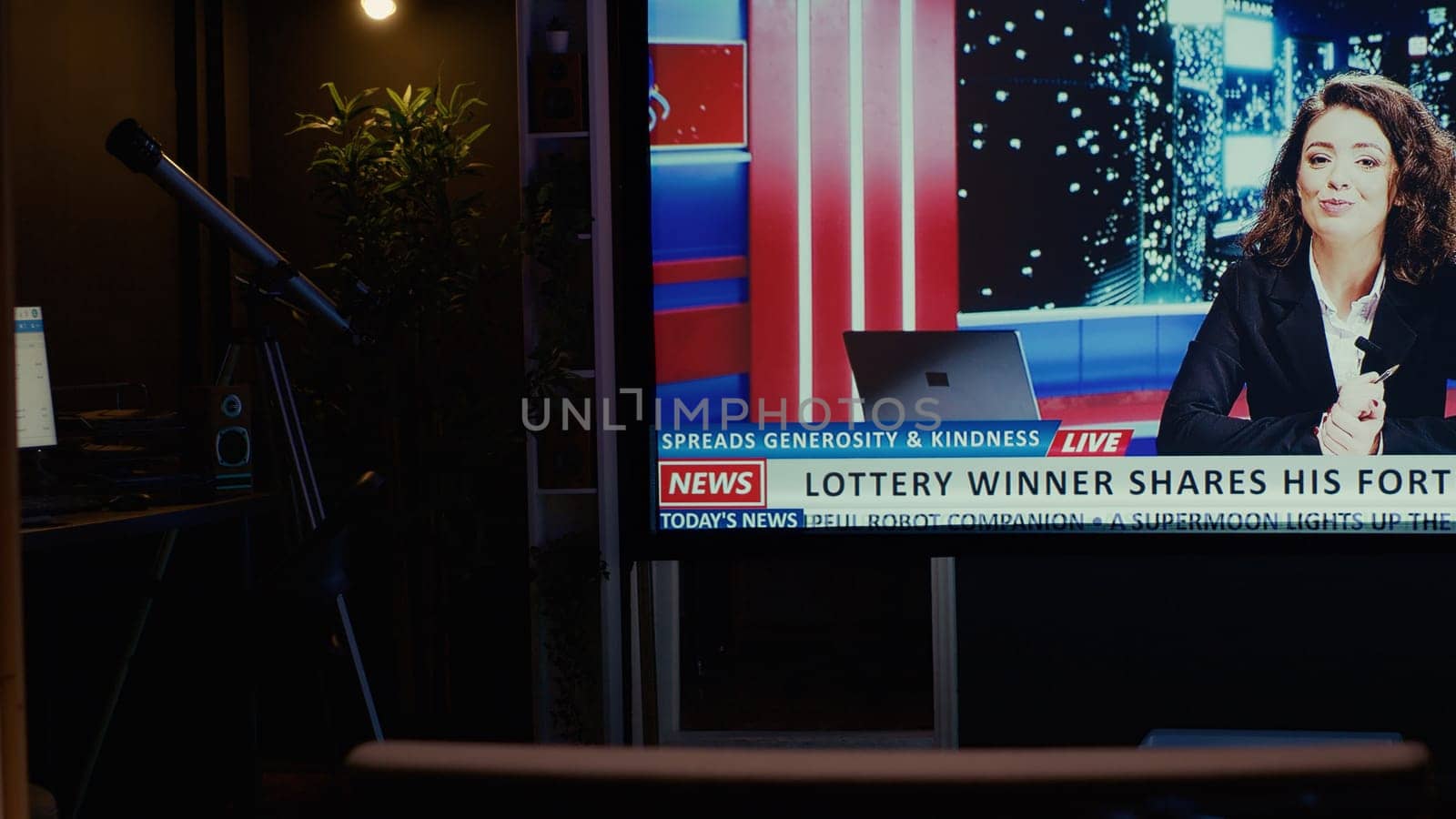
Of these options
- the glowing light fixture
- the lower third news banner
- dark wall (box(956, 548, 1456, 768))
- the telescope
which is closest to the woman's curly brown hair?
the lower third news banner

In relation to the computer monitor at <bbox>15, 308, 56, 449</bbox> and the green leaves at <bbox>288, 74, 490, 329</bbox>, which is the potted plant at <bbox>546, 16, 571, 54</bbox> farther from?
the computer monitor at <bbox>15, 308, 56, 449</bbox>

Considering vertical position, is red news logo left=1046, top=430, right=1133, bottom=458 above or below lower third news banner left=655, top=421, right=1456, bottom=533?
above

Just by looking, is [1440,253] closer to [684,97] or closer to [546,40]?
[684,97]

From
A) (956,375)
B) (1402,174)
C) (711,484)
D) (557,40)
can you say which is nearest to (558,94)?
(557,40)

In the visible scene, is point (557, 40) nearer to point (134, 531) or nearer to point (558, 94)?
point (558, 94)

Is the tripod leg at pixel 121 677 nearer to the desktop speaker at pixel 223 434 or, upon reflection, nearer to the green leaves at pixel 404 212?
the desktop speaker at pixel 223 434

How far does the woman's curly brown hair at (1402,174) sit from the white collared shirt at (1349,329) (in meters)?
0.07

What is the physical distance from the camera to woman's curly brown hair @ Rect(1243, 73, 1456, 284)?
2.62 meters

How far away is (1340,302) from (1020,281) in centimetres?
71

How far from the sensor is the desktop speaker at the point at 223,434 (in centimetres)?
291

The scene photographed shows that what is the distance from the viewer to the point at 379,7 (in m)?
3.65

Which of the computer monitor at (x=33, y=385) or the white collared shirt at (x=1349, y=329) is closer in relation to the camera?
the computer monitor at (x=33, y=385)

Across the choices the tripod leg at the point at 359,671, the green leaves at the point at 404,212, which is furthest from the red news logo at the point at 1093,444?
the tripod leg at the point at 359,671

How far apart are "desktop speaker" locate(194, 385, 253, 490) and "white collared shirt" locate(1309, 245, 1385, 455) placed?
253 cm
